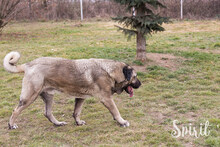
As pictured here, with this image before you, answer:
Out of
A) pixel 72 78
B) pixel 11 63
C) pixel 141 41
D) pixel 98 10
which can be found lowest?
pixel 72 78

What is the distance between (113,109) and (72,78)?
1.04m

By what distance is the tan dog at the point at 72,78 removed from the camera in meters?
5.08

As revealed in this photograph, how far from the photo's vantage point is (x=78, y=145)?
4.73 m

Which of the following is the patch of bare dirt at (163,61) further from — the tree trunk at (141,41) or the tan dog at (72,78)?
the tan dog at (72,78)

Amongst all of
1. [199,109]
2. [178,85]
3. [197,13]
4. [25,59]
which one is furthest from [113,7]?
[199,109]

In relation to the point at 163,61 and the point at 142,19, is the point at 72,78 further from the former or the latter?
the point at 163,61

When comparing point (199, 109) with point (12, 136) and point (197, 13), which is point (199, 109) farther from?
point (197, 13)

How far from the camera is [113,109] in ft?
17.5

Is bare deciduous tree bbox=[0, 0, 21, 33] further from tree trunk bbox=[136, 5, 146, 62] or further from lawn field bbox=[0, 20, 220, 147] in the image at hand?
tree trunk bbox=[136, 5, 146, 62]

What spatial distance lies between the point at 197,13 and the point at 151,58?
17.8m

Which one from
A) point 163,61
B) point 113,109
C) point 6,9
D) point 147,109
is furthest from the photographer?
point 6,9

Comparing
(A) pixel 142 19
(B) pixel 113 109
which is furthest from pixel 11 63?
(A) pixel 142 19

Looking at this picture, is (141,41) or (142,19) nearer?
(142,19)

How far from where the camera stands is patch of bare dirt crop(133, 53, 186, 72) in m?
9.73
